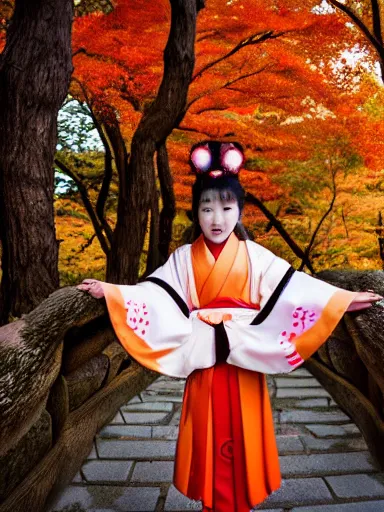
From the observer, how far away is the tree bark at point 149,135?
554 centimetres

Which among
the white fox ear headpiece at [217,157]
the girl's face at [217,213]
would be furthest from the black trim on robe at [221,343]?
the white fox ear headpiece at [217,157]

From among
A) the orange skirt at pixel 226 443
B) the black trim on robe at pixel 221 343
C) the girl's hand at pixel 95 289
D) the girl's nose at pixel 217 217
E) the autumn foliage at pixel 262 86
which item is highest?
the autumn foliage at pixel 262 86

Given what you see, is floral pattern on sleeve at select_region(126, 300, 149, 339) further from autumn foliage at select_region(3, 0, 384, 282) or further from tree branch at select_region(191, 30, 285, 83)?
tree branch at select_region(191, 30, 285, 83)

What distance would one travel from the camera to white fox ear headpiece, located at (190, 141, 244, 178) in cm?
267

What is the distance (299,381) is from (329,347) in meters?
1.35

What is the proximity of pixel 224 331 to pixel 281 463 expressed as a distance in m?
1.56

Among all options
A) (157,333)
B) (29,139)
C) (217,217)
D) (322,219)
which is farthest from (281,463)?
(322,219)

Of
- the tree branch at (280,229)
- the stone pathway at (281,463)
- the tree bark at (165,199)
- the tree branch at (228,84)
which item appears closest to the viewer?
the stone pathway at (281,463)

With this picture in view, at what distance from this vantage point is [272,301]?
254 cm

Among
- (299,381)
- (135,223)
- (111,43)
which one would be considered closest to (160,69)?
(111,43)

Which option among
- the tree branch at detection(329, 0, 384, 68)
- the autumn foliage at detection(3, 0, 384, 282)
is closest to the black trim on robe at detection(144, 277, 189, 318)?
the tree branch at detection(329, 0, 384, 68)

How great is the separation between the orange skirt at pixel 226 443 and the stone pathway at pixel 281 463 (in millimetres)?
394

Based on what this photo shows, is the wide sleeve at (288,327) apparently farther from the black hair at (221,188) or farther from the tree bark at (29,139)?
the tree bark at (29,139)

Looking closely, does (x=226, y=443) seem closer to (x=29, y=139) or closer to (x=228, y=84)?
(x=29, y=139)
